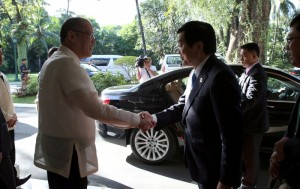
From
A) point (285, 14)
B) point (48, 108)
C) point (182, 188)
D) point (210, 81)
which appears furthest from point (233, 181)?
point (285, 14)

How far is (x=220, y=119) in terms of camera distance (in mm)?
1894

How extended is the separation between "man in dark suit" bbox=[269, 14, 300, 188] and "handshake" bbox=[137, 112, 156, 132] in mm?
987

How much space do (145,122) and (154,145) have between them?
98.9 inches

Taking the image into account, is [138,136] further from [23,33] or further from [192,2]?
[23,33]

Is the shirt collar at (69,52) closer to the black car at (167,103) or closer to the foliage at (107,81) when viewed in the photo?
the black car at (167,103)

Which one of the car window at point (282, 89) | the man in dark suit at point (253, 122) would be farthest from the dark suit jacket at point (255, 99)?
the car window at point (282, 89)

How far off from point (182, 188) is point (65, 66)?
2.67m

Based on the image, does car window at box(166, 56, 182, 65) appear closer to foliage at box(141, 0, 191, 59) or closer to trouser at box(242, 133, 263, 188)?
foliage at box(141, 0, 191, 59)

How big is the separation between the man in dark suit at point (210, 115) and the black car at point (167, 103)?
2.64 metres

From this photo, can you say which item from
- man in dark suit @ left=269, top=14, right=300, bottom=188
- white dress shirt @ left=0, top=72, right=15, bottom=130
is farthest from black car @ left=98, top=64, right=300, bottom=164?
man in dark suit @ left=269, top=14, right=300, bottom=188

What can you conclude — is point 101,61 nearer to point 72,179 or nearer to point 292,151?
point 72,179

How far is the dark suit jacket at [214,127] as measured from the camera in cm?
190

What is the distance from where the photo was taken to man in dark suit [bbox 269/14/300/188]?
1610 mm

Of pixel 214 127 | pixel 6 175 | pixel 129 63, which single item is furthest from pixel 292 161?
pixel 129 63
